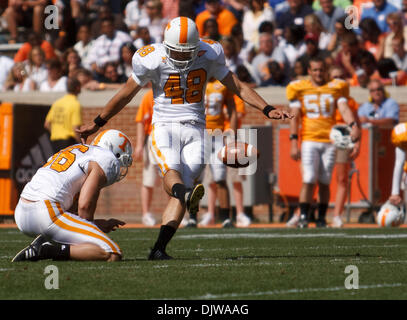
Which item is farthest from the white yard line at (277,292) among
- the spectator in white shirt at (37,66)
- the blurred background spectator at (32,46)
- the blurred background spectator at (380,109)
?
the blurred background spectator at (32,46)

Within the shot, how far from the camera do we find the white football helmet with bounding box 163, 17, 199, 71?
25.6 ft

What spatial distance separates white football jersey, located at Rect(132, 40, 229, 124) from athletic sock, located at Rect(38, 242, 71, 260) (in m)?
1.38

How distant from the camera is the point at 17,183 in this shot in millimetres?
15086

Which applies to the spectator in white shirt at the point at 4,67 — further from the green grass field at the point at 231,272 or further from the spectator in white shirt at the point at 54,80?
the green grass field at the point at 231,272

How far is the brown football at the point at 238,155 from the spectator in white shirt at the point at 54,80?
28.8ft

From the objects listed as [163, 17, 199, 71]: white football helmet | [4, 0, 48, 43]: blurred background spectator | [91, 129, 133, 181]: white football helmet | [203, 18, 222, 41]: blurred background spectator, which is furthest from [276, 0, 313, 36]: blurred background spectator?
[91, 129, 133, 181]: white football helmet

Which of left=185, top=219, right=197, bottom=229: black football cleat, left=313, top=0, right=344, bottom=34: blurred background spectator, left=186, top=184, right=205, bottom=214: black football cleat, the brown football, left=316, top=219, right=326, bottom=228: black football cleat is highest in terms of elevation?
left=313, top=0, right=344, bottom=34: blurred background spectator

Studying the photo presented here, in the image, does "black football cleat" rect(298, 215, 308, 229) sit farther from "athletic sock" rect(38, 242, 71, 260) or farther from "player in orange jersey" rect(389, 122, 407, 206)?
"athletic sock" rect(38, 242, 71, 260)

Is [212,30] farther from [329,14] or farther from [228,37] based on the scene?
[329,14]

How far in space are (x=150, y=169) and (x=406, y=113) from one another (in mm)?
4113

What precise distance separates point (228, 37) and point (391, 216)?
488 centimetres

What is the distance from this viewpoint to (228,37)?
1582 centimetres

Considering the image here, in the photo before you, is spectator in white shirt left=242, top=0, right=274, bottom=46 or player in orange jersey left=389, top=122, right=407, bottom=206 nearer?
player in orange jersey left=389, top=122, right=407, bottom=206
